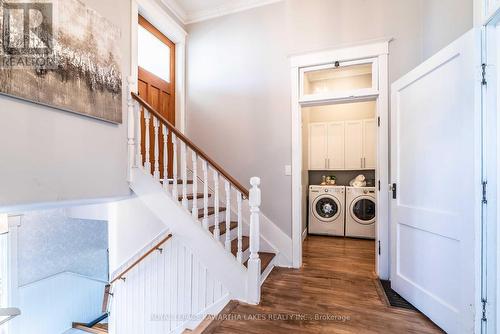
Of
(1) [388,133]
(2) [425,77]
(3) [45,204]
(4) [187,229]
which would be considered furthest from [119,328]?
(2) [425,77]

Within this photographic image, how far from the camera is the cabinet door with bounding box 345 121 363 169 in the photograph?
4340mm

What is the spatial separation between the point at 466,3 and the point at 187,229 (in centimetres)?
293

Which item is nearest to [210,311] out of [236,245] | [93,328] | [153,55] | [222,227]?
[236,245]

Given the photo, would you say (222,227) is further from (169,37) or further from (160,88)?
(169,37)

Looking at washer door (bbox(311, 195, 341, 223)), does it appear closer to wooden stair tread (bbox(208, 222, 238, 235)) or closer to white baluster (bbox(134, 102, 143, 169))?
wooden stair tread (bbox(208, 222, 238, 235))

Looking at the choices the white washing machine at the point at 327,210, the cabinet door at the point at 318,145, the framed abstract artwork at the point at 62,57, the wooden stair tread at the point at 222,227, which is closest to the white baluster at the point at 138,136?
the framed abstract artwork at the point at 62,57

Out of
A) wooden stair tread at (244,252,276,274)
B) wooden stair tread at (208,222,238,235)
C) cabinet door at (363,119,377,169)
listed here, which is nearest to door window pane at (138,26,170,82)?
wooden stair tread at (208,222,238,235)

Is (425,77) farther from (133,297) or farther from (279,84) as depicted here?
(133,297)

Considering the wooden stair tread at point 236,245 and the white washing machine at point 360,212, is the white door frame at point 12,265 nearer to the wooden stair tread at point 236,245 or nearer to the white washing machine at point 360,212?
the wooden stair tread at point 236,245

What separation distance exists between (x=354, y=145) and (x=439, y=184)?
2.76 meters

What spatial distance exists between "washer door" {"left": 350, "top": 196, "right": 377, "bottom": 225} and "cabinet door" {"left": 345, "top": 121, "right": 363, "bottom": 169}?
660mm

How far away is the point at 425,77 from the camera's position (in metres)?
1.88

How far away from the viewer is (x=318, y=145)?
463 cm

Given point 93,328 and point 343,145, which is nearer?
point 93,328
